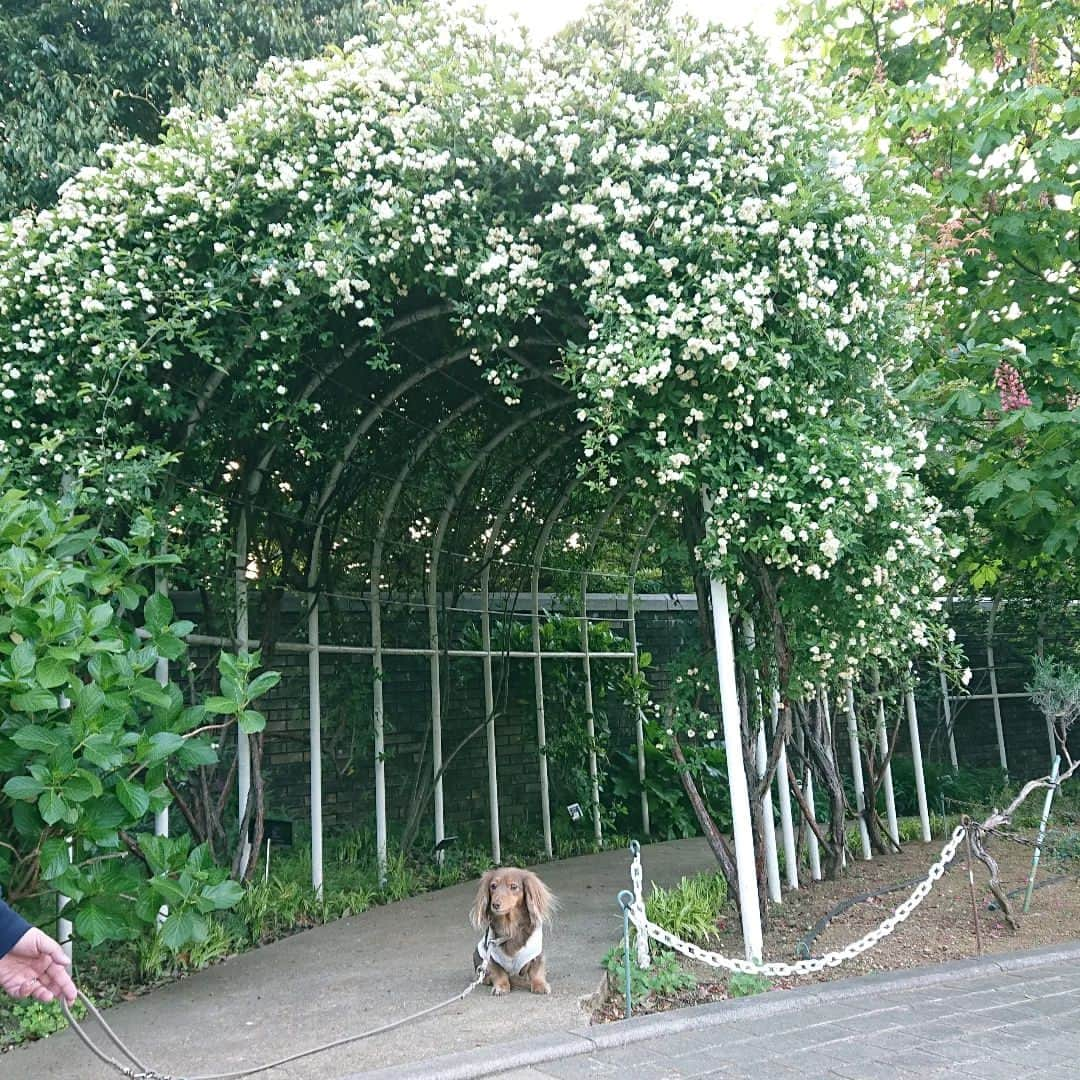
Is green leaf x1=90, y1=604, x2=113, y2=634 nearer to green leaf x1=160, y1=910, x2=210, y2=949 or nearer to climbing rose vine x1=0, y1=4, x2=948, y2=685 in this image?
climbing rose vine x1=0, y1=4, x2=948, y2=685

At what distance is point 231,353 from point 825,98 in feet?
12.1

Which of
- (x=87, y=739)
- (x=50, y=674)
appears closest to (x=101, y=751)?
(x=87, y=739)

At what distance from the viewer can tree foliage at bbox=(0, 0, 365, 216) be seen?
8.94 metres

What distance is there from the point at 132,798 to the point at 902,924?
477 centimetres

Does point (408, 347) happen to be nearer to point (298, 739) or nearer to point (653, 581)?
point (298, 739)

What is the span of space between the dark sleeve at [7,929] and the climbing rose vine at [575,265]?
11.7ft

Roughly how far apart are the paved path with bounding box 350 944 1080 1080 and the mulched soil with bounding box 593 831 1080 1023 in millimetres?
250

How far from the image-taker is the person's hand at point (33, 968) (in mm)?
2045

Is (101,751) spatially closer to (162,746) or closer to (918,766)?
(162,746)

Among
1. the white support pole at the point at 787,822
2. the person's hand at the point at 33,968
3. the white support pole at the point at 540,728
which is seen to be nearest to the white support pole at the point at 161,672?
the person's hand at the point at 33,968

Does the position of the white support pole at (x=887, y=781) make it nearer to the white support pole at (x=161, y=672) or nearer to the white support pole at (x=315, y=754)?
the white support pole at (x=315, y=754)

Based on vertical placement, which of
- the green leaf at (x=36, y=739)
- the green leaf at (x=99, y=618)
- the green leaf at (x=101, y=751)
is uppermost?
the green leaf at (x=99, y=618)

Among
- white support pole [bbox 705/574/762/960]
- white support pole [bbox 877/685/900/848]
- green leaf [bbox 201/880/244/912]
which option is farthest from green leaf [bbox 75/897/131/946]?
white support pole [bbox 877/685/900/848]

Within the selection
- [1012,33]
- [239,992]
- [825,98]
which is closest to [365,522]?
[239,992]
